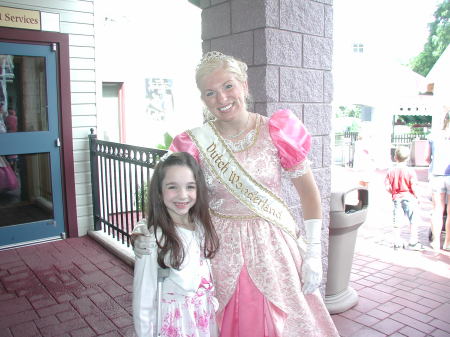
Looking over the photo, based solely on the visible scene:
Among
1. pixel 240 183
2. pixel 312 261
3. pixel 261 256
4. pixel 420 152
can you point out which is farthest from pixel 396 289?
pixel 420 152

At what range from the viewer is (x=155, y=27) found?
7457 millimetres

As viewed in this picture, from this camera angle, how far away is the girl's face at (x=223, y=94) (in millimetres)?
1750

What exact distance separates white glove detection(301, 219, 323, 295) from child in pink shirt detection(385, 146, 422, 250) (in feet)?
11.5

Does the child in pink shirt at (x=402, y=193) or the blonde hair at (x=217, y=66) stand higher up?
the blonde hair at (x=217, y=66)

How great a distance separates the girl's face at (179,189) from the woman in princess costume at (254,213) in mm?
148

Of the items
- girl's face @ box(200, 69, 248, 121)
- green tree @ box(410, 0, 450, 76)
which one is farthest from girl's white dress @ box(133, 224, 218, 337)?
green tree @ box(410, 0, 450, 76)

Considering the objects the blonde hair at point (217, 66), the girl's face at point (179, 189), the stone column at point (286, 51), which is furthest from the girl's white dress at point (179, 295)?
the stone column at point (286, 51)

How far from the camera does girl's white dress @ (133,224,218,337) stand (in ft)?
5.42

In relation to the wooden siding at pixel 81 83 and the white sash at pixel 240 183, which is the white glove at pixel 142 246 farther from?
the wooden siding at pixel 81 83

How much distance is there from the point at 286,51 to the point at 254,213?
1134mm

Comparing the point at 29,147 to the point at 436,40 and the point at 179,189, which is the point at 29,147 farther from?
the point at 436,40

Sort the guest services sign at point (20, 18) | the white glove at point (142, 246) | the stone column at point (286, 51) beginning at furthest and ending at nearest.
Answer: the guest services sign at point (20, 18) < the stone column at point (286, 51) < the white glove at point (142, 246)

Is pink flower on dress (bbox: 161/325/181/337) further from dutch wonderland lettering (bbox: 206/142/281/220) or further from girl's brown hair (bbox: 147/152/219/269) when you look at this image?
dutch wonderland lettering (bbox: 206/142/281/220)

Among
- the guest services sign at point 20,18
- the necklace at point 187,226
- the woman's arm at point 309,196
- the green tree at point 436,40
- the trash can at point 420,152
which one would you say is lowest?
the trash can at point 420,152
